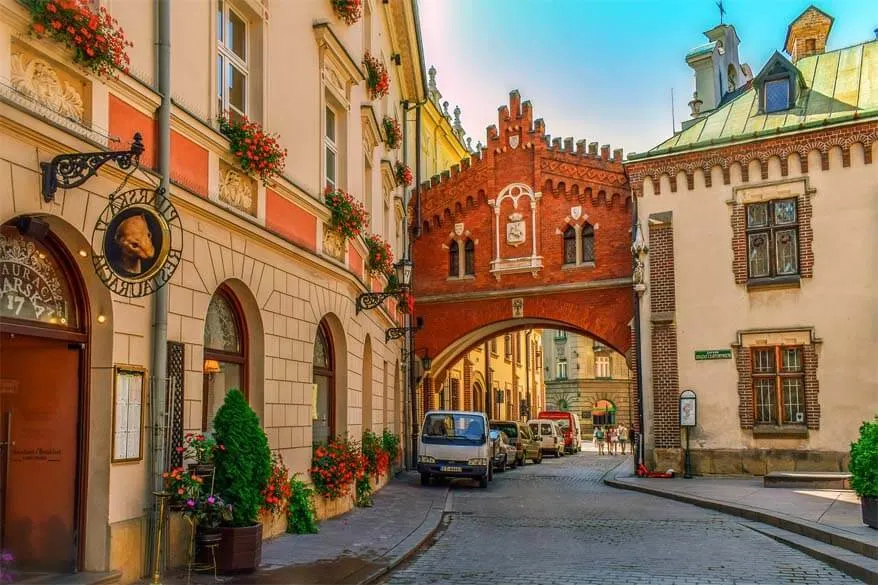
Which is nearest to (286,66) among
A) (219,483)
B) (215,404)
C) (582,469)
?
(215,404)

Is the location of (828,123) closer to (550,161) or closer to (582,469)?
(550,161)

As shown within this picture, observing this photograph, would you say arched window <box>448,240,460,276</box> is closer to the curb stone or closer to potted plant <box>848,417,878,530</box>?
the curb stone

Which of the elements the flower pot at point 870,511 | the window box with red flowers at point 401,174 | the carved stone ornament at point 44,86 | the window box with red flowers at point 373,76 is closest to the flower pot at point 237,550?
the carved stone ornament at point 44,86

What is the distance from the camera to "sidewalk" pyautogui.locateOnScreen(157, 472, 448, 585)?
8.88 m

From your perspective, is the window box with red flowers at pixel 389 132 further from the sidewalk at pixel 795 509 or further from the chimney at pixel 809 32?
the chimney at pixel 809 32

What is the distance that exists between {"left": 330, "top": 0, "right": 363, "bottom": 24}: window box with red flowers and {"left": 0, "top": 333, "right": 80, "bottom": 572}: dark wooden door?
902 cm

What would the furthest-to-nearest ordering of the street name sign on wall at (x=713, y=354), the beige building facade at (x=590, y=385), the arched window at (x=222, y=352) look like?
the beige building facade at (x=590, y=385) < the street name sign on wall at (x=713, y=354) < the arched window at (x=222, y=352)

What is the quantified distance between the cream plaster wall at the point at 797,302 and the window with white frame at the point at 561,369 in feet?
166

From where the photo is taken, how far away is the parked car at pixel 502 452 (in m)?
26.8

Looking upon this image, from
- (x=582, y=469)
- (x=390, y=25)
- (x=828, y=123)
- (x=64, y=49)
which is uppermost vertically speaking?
(x=390, y=25)

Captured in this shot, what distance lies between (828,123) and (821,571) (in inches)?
589

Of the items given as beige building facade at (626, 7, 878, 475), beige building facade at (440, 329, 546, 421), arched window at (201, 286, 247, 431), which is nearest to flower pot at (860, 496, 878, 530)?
arched window at (201, 286, 247, 431)

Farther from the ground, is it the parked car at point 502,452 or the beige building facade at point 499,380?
the beige building facade at point 499,380

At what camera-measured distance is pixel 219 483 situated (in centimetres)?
912
